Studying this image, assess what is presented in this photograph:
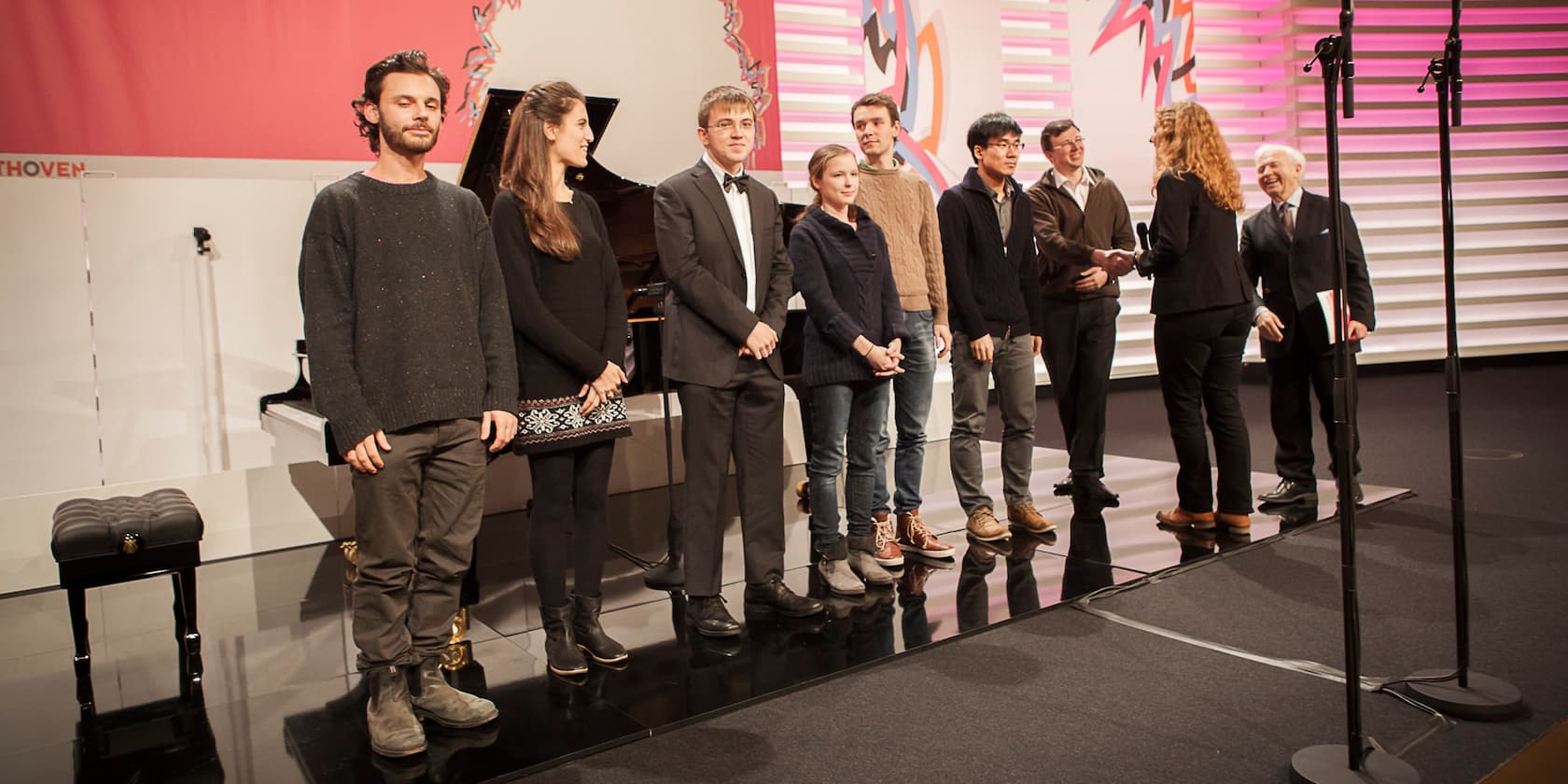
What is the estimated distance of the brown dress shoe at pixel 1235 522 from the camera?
3.99m

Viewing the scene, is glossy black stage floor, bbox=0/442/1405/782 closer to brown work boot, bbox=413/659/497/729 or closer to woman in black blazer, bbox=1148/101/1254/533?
brown work boot, bbox=413/659/497/729

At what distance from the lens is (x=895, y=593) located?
11.2ft

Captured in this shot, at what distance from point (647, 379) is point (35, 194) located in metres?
2.68

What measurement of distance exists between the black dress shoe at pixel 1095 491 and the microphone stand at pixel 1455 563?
2.14 meters

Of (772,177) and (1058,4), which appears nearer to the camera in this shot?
(772,177)

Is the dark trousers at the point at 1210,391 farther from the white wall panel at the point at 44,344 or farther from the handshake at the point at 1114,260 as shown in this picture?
the white wall panel at the point at 44,344

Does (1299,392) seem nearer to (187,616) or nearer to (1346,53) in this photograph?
(1346,53)

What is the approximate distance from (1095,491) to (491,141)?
3.03 metres

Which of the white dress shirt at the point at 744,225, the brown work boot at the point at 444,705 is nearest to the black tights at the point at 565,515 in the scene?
the brown work boot at the point at 444,705

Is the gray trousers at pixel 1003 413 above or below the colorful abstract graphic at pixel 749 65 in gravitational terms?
below

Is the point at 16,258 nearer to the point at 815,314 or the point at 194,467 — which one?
the point at 194,467

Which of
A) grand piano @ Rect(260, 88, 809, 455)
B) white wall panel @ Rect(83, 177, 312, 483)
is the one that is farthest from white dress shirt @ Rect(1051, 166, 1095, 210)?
white wall panel @ Rect(83, 177, 312, 483)

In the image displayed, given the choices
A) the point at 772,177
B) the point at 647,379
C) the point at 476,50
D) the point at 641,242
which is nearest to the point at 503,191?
the point at 641,242

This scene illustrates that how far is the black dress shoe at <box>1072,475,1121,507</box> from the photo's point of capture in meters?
4.61
